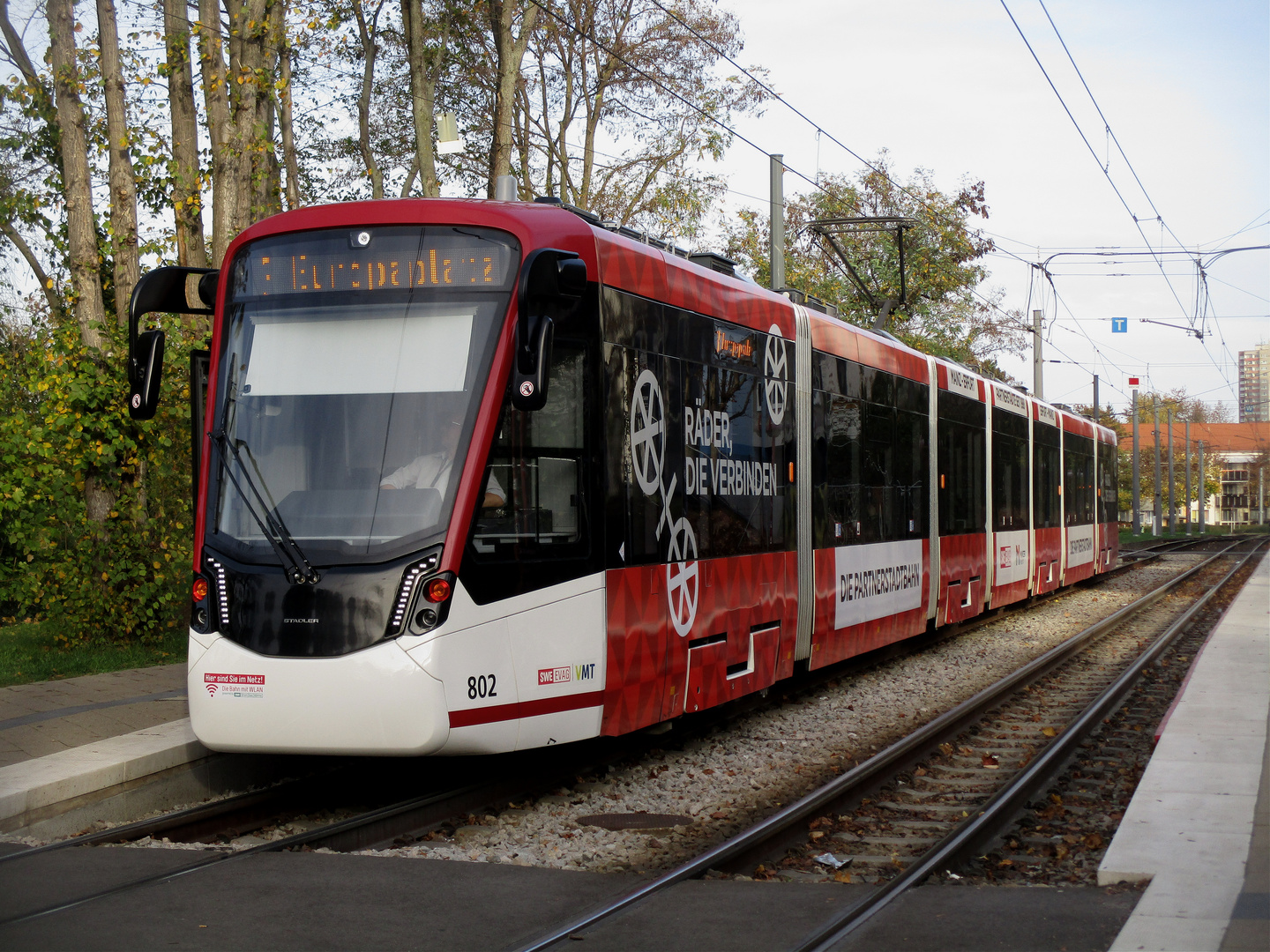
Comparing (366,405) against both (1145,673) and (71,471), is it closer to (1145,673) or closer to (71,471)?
(71,471)

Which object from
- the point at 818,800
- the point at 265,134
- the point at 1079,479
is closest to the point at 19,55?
the point at 265,134

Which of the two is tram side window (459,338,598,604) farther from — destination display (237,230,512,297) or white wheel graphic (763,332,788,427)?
white wheel graphic (763,332,788,427)

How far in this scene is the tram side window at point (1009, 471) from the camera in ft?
61.2

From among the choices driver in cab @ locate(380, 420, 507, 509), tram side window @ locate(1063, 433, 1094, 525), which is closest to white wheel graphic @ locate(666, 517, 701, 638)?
driver in cab @ locate(380, 420, 507, 509)

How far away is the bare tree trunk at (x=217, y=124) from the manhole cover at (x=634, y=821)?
873 cm

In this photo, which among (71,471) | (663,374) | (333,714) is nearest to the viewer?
(333,714)

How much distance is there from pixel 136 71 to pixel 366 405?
8228 millimetres

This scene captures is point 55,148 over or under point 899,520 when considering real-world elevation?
over

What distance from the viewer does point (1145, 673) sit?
45.7 ft

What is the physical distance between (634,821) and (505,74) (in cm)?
1625

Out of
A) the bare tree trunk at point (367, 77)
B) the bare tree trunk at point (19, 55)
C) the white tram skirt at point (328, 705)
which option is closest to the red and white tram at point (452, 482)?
the white tram skirt at point (328, 705)

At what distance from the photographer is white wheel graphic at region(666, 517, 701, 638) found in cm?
859

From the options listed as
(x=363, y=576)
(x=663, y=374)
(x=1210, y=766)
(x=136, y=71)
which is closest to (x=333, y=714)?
(x=363, y=576)

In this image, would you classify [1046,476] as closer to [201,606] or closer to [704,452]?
[704,452]
